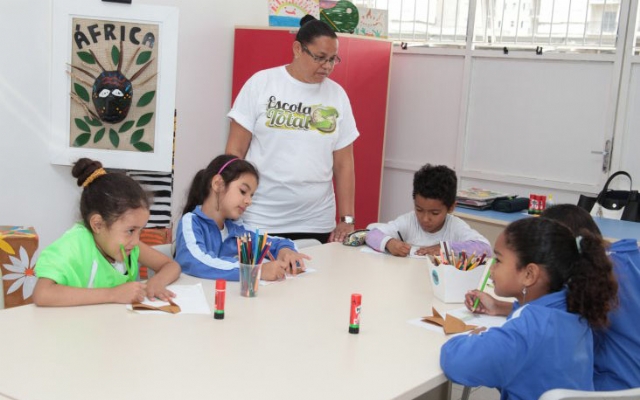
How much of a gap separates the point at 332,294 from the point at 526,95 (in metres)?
3.08

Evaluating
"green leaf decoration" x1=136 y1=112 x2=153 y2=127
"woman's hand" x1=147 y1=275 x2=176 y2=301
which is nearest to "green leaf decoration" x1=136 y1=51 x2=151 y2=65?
"green leaf decoration" x1=136 y1=112 x2=153 y2=127

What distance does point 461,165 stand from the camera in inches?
206

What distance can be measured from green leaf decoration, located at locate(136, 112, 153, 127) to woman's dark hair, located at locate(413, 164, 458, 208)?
56.8 inches

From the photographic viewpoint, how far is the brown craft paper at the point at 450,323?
201 centimetres

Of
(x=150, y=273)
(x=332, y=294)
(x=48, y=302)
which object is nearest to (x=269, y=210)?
(x=150, y=273)

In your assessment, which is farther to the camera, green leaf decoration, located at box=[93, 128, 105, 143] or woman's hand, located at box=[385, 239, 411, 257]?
green leaf decoration, located at box=[93, 128, 105, 143]

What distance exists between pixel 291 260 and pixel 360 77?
2.64 metres

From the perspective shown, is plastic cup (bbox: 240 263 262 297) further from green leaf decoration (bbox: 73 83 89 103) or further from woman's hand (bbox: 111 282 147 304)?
green leaf decoration (bbox: 73 83 89 103)

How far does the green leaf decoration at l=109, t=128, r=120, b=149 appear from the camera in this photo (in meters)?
3.68

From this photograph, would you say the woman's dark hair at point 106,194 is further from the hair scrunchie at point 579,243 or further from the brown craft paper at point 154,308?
the hair scrunchie at point 579,243

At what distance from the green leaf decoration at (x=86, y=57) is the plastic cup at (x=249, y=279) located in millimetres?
1838

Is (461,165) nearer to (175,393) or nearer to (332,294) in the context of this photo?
(332,294)

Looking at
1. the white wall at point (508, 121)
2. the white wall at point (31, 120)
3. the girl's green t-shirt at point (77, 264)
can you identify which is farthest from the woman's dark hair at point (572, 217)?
the white wall at point (508, 121)

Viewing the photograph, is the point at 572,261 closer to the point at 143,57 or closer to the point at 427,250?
the point at 427,250
